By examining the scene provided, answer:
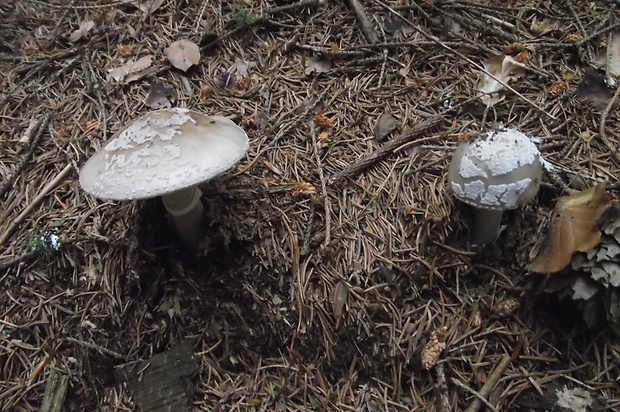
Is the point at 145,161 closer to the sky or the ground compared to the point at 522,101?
closer to the sky

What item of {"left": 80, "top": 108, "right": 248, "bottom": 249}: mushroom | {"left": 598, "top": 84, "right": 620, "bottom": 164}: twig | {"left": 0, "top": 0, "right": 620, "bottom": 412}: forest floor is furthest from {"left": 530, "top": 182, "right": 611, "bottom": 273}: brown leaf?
{"left": 80, "top": 108, "right": 248, "bottom": 249}: mushroom

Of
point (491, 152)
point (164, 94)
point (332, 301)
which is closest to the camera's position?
point (491, 152)

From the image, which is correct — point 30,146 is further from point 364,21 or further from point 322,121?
point 364,21

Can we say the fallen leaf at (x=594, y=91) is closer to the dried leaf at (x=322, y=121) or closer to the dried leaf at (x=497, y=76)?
the dried leaf at (x=497, y=76)

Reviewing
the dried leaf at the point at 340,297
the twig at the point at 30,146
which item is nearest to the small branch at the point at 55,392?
the twig at the point at 30,146

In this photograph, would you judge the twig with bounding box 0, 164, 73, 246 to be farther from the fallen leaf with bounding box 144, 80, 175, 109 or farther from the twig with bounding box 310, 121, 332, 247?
the twig with bounding box 310, 121, 332, 247

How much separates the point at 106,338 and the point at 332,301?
1.24m

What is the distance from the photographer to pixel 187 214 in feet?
8.64

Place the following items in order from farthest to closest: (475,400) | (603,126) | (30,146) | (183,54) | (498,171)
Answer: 1. (183,54)
2. (30,146)
3. (603,126)
4. (475,400)
5. (498,171)

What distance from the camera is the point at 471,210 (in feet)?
8.30

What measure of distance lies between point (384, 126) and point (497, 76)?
758 millimetres

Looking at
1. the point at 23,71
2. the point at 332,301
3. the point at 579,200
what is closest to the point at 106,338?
the point at 332,301

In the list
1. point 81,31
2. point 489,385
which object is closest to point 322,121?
point 489,385

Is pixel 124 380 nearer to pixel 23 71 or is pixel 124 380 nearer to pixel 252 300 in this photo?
pixel 252 300
